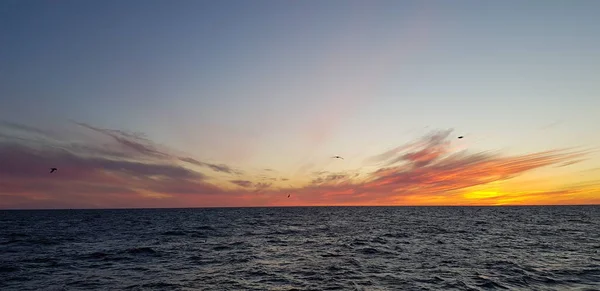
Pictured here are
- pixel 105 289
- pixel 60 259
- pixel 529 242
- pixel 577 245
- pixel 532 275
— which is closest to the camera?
pixel 105 289

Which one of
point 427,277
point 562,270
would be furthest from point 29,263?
point 562,270

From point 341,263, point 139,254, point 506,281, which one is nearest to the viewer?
point 506,281

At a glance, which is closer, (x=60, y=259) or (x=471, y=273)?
(x=471, y=273)

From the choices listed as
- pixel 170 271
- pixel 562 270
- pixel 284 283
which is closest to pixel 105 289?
pixel 170 271

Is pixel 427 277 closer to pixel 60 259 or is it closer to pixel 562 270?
pixel 562 270

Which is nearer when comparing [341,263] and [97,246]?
[341,263]

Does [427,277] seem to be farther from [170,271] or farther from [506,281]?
[170,271]

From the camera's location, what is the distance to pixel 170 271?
29.6 metres

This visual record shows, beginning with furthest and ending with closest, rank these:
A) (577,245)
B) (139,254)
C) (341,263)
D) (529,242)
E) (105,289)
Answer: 1. (529,242)
2. (577,245)
3. (139,254)
4. (341,263)
5. (105,289)

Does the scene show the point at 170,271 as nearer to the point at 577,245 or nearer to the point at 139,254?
the point at 139,254

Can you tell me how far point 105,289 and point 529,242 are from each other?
161ft

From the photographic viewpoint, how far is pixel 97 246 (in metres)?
46.1

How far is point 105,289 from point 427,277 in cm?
2252

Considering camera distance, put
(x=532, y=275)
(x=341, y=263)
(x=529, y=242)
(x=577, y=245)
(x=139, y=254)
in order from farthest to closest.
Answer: (x=529, y=242) < (x=577, y=245) < (x=139, y=254) < (x=341, y=263) < (x=532, y=275)
